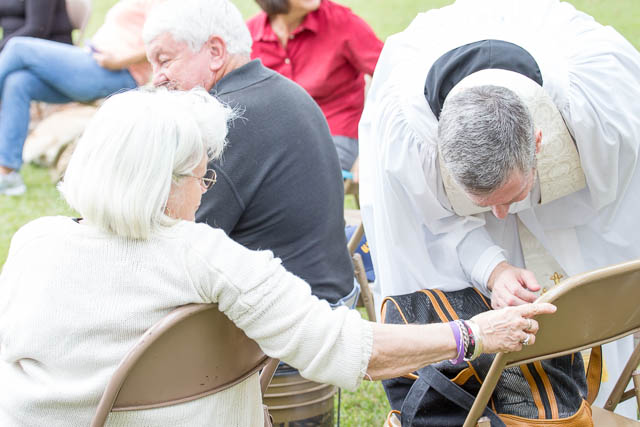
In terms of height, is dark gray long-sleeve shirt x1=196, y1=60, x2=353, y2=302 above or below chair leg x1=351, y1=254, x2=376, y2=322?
above

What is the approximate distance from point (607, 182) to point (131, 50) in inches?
162

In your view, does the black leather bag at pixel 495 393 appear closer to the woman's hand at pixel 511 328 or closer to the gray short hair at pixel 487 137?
the woman's hand at pixel 511 328

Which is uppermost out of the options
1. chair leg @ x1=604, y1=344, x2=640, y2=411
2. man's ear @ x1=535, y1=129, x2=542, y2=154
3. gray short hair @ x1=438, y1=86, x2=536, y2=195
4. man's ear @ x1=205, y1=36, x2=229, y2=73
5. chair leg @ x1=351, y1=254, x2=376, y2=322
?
gray short hair @ x1=438, y1=86, x2=536, y2=195

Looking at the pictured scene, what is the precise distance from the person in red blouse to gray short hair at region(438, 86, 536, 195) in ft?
8.07

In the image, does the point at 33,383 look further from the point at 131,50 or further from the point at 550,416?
the point at 131,50

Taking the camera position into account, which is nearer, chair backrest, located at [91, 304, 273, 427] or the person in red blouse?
chair backrest, located at [91, 304, 273, 427]

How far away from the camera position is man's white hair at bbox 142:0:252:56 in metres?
2.48

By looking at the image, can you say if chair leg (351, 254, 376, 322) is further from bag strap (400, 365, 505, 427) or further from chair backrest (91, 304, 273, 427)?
chair backrest (91, 304, 273, 427)

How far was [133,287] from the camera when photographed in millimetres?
1518

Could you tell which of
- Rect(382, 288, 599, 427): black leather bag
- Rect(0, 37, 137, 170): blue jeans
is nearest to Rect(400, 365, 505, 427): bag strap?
Rect(382, 288, 599, 427): black leather bag

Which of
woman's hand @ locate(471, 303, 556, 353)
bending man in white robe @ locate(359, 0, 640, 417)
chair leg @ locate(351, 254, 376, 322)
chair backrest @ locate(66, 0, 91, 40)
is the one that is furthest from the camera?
chair backrest @ locate(66, 0, 91, 40)

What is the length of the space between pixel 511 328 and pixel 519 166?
1.33 ft

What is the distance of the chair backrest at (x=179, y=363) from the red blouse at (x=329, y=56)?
112 inches

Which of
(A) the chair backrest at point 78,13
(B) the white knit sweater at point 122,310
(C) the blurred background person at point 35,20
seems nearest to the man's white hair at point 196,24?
(B) the white knit sweater at point 122,310
